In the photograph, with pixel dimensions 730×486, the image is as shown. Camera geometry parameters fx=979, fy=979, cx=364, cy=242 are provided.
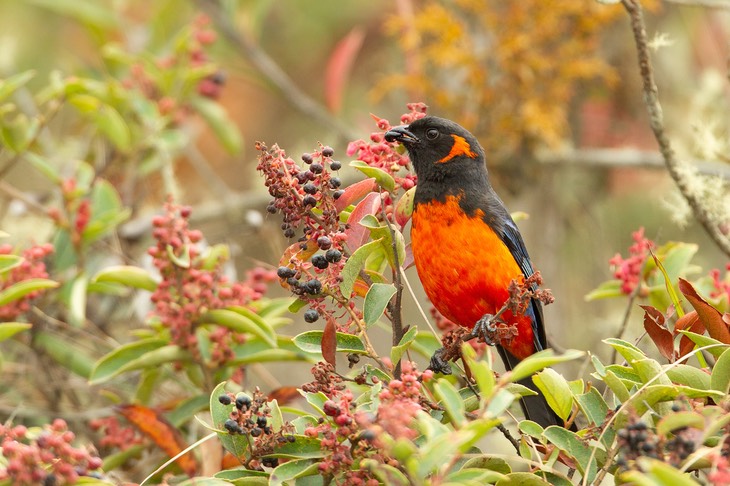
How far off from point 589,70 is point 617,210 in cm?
134

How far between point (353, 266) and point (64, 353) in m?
1.85

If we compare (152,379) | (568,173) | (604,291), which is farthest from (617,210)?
(152,379)

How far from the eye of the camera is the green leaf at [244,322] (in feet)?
10.6

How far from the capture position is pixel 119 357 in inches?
136

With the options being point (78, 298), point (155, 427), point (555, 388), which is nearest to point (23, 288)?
point (78, 298)

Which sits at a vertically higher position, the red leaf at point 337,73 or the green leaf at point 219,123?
the red leaf at point 337,73

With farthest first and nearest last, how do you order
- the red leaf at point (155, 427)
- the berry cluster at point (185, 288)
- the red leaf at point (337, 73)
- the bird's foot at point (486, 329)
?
1. the red leaf at point (337, 73)
2. the berry cluster at point (185, 288)
3. the red leaf at point (155, 427)
4. the bird's foot at point (486, 329)

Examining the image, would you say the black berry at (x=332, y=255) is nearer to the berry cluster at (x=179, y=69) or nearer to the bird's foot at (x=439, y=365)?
the bird's foot at (x=439, y=365)

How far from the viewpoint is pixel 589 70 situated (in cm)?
550

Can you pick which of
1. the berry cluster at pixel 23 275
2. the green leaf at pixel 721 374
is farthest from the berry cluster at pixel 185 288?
the green leaf at pixel 721 374

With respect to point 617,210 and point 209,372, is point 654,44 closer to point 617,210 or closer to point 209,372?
point 209,372

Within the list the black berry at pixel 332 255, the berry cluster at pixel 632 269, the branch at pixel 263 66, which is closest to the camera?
the black berry at pixel 332 255

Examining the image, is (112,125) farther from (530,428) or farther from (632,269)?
(530,428)

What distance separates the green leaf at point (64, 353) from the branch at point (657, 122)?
237cm
